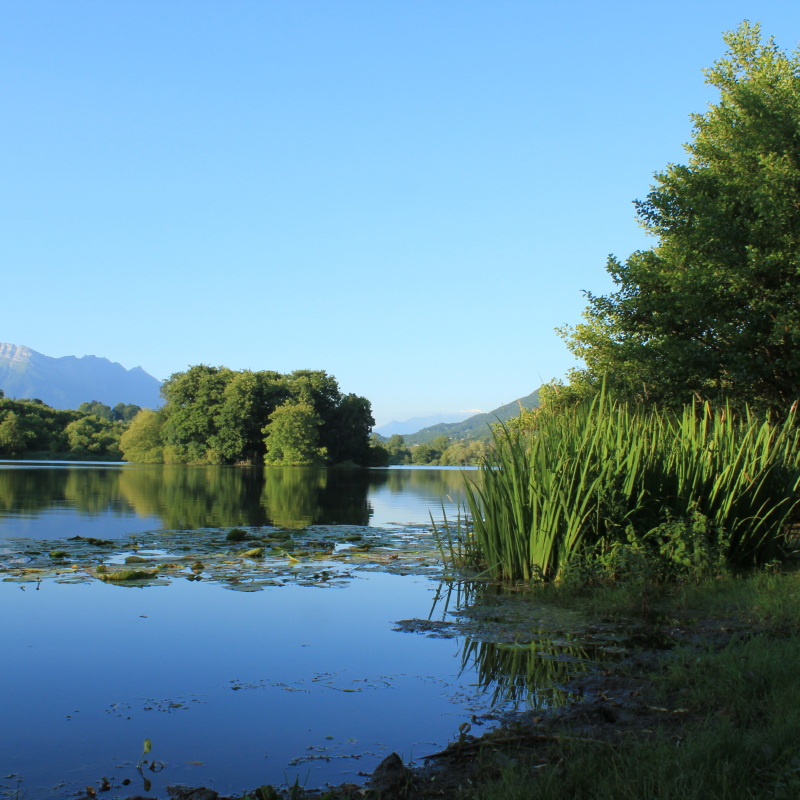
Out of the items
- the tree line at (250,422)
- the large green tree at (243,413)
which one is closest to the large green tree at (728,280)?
the tree line at (250,422)

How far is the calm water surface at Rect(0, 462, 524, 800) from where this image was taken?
3.82 meters

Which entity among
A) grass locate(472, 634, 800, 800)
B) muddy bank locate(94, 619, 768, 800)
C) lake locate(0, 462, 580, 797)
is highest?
grass locate(472, 634, 800, 800)

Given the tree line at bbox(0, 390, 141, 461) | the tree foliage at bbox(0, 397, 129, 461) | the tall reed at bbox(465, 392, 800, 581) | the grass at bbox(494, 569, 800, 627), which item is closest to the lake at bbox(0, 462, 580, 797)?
the tall reed at bbox(465, 392, 800, 581)

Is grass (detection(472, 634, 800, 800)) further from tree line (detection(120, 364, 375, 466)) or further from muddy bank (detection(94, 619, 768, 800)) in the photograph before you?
tree line (detection(120, 364, 375, 466))

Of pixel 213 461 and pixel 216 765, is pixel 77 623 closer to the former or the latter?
pixel 216 765

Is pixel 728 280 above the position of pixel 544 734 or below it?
above

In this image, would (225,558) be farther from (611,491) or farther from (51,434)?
(51,434)

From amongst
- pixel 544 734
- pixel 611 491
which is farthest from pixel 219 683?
pixel 611 491

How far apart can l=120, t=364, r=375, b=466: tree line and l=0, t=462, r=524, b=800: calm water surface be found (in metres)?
70.5

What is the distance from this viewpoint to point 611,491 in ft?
26.4

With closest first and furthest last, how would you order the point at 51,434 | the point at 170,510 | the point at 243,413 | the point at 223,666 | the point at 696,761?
the point at 696,761 < the point at 223,666 < the point at 170,510 < the point at 243,413 < the point at 51,434

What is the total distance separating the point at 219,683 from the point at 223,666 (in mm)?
452

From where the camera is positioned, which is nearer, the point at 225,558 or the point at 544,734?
the point at 544,734

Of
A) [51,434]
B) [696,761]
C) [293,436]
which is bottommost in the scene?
[696,761]
